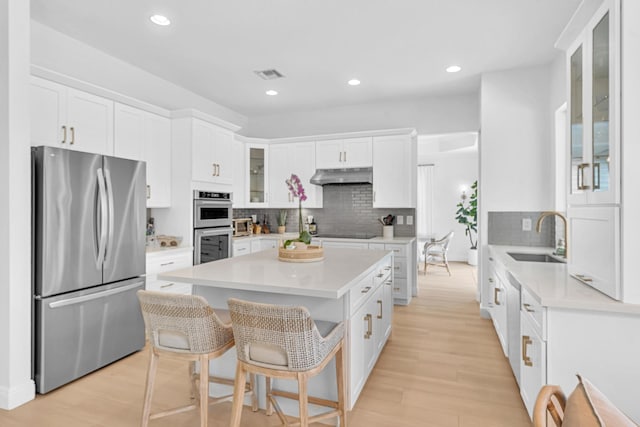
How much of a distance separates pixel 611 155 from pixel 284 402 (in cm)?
217

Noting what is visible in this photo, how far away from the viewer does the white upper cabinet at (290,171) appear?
17.8 ft

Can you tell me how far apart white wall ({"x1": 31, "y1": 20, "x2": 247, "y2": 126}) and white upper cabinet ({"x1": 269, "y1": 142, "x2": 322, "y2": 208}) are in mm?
1350

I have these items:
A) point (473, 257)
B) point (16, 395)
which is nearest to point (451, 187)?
point (473, 257)

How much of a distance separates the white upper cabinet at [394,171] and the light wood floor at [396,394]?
1.97 m

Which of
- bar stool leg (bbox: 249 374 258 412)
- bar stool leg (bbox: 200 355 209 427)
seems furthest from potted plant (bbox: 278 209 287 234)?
bar stool leg (bbox: 200 355 209 427)

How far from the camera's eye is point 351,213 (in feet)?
18.1

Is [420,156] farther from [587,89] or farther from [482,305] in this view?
[587,89]

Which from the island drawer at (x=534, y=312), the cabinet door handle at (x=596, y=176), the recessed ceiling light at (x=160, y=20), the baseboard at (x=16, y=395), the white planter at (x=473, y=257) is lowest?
the baseboard at (x=16, y=395)

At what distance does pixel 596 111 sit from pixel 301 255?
194 cm

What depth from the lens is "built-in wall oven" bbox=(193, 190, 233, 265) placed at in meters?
4.16

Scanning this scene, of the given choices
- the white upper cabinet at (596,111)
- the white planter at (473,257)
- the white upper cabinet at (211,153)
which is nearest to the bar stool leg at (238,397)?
the white upper cabinet at (596,111)

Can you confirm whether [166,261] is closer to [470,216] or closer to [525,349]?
[525,349]

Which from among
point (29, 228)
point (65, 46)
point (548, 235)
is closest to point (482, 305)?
point (548, 235)

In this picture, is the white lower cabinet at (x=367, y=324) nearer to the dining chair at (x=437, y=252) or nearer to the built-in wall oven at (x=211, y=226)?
the built-in wall oven at (x=211, y=226)
